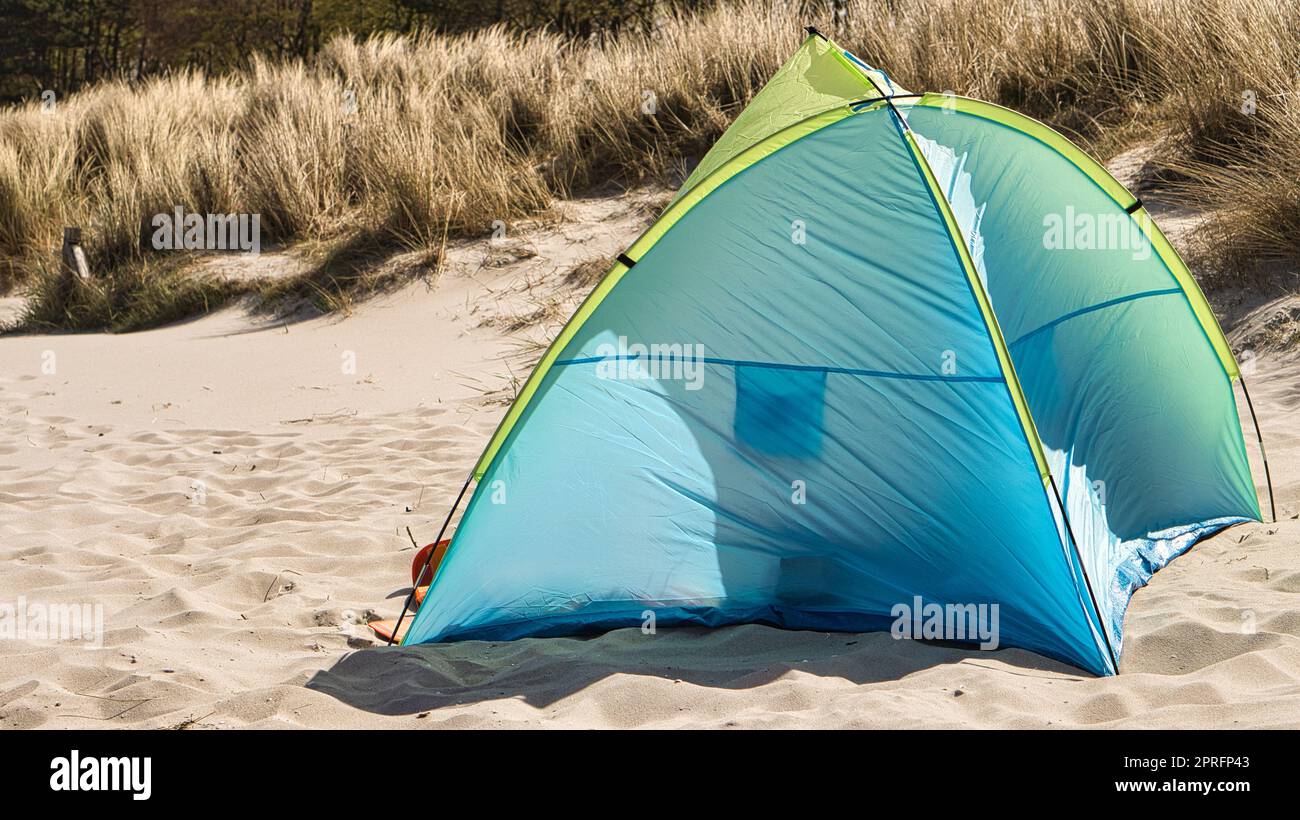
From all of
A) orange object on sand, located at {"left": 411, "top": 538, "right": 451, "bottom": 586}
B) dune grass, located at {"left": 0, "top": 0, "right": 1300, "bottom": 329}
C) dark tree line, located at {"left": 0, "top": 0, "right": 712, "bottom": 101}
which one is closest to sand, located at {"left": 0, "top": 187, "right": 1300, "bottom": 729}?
orange object on sand, located at {"left": 411, "top": 538, "right": 451, "bottom": 586}

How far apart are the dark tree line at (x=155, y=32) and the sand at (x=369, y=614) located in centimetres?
1495

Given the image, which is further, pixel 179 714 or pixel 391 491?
pixel 391 491

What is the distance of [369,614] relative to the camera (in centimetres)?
392

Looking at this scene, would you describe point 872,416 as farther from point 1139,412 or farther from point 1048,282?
point 1139,412

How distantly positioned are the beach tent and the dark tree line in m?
17.9

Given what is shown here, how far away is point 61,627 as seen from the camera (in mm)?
3762

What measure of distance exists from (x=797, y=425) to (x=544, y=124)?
7.58 m

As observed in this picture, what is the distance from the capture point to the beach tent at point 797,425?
3.38 metres

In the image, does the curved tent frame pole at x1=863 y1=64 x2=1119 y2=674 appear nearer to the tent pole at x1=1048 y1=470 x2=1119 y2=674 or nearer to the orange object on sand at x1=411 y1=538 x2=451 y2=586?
the tent pole at x1=1048 y1=470 x2=1119 y2=674

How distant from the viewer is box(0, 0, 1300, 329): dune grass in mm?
7242

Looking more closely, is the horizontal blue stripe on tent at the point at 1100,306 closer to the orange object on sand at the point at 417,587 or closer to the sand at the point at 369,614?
the sand at the point at 369,614

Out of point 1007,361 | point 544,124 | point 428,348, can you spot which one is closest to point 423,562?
point 1007,361
